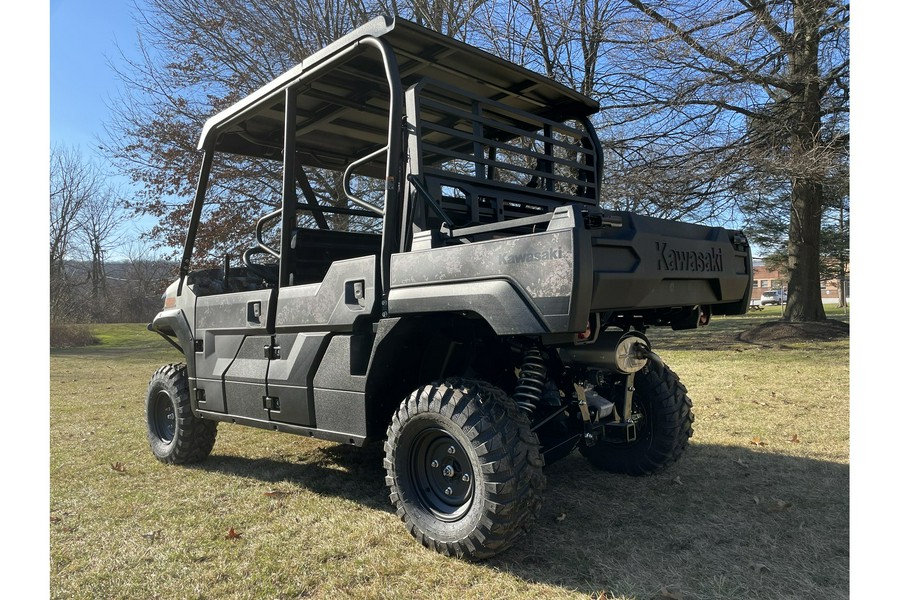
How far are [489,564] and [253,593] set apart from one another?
105cm

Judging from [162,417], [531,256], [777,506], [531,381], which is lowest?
[777,506]

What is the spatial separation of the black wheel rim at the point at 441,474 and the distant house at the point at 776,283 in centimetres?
1027

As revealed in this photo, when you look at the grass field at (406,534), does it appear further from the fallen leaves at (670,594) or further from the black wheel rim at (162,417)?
the black wheel rim at (162,417)

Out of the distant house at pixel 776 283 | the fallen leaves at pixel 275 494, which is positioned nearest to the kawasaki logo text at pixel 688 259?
the fallen leaves at pixel 275 494

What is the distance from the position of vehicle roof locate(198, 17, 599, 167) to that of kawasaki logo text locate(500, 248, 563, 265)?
1.42 metres

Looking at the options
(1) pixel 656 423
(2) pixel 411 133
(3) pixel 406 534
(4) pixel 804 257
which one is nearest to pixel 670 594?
(3) pixel 406 534

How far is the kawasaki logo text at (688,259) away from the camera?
3.11 m

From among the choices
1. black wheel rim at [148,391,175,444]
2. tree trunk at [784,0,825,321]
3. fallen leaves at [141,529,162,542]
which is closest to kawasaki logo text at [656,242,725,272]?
fallen leaves at [141,529,162,542]

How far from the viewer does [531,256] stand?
2.71 meters

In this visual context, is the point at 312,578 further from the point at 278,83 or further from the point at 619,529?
the point at 278,83

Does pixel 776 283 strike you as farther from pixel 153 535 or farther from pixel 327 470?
pixel 153 535

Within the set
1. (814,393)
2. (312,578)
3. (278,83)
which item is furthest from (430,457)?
(814,393)

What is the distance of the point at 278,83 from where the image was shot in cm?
410

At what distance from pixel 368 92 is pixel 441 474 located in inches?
100
